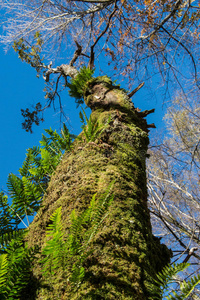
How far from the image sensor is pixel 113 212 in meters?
1.22

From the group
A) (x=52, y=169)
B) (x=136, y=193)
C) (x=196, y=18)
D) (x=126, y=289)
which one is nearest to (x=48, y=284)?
(x=126, y=289)

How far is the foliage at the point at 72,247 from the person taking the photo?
918 millimetres

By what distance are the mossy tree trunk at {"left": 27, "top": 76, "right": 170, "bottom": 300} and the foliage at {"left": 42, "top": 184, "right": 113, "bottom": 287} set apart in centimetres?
4

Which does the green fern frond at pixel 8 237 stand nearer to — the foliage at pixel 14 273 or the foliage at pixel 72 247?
the foliage at pixel 14 273

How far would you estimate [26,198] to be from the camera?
1.73m

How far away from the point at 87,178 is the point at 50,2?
4.59 m

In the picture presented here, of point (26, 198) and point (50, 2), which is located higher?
point (50, 2)

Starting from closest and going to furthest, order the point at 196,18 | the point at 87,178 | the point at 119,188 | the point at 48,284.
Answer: the point at 48,284, the point at 119,188, the point at 87,178, the point at 196,18

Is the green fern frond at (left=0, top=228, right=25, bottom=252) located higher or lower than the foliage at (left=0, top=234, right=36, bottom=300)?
higher

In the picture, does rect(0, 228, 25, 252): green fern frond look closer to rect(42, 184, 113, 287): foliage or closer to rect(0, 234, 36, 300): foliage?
rect(0, 234, 36, 300): foliage

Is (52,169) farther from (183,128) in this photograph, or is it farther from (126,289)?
(183,128)

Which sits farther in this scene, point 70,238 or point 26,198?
point 26,198

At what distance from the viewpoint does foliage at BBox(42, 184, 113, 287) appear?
36.1 inches

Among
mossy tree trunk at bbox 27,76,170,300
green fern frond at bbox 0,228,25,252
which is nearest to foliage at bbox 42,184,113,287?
mossy tree trunk at bbox 27,76,170,300
